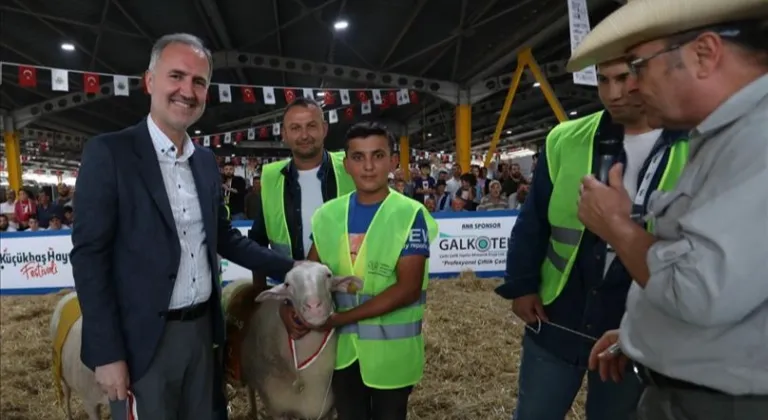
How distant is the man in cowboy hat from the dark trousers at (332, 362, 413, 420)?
101 cm

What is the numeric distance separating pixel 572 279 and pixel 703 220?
0.95 m

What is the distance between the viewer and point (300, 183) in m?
2.66

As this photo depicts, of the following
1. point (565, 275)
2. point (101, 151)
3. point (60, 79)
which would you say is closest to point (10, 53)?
point (60, 79)

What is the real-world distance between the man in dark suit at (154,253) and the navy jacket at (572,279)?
43.1 inches

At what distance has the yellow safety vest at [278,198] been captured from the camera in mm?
2623

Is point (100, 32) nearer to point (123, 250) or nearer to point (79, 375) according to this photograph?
point (79, 375)

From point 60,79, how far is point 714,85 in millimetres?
9265

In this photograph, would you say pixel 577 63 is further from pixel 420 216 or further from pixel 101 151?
pixel 101 151

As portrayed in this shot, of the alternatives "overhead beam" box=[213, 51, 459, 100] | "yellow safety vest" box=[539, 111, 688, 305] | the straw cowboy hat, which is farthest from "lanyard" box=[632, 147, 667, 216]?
"overhead beam" box=[213, 51, 459, 100]

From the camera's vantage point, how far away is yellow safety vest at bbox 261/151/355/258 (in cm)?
262

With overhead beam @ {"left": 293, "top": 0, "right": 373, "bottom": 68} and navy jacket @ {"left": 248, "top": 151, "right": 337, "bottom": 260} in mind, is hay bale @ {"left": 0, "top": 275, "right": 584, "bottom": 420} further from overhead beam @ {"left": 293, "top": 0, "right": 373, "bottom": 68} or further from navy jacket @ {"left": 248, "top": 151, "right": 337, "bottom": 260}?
overhead beam @ {"left": 293, "top": 0, "right": 373, "bottom": 68}

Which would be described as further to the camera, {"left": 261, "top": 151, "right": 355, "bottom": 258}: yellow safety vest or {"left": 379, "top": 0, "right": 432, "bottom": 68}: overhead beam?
{"left": 379, "top": 0, "right": 432, "bottom": 68}: overhead beam

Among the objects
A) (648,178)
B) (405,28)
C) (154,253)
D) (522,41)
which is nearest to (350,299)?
(154,253)

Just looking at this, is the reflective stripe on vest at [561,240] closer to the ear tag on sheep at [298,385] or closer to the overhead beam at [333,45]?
the ear tag on sheep at [298,385]
